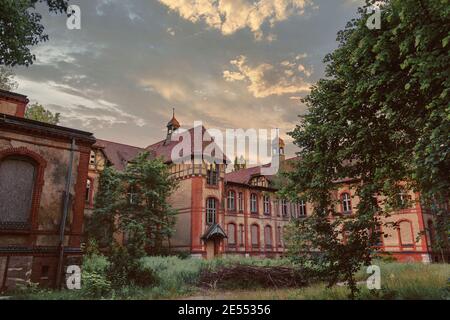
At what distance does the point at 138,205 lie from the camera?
23.8m

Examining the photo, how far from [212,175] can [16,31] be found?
72.1ft

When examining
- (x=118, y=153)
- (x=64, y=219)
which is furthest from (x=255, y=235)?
(x=64, y=219)

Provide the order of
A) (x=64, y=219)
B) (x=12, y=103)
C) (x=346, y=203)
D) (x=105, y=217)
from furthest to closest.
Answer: (x=346, y=203) → (x=105, y=217) → (x=12, y=103) → (x=64, y=219)

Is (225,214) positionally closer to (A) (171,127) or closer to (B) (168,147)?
(B) (168,147)

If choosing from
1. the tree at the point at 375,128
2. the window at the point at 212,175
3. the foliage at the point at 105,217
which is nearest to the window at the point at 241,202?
the window at the point at 212,175

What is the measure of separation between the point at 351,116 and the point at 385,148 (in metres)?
1.31

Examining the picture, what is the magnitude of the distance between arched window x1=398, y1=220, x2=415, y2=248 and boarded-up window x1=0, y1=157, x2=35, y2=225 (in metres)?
29.6

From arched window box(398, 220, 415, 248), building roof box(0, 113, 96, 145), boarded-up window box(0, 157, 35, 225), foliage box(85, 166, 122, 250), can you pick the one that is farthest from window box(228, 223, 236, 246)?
boarded-up window box(0, 157, 35, 225)

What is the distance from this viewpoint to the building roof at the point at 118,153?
31.0 m

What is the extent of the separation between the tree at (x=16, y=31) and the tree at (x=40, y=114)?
66.8ft

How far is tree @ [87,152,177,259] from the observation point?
2361cm

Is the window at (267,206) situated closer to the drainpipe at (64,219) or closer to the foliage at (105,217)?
the foliage at (105,217)

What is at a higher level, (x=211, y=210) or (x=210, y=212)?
(x=211, y=210)
